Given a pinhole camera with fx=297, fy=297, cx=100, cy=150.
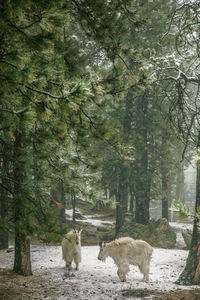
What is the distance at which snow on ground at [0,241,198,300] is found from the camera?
7074 mm

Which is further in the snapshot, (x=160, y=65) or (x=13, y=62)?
(x=160, y=65)

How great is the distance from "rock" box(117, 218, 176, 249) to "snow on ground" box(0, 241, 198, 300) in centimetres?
258

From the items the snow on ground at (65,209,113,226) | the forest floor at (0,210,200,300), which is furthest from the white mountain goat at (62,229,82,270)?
the snow on ground at (65,209,113,226)

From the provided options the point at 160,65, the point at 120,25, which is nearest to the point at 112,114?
the point at 160,65

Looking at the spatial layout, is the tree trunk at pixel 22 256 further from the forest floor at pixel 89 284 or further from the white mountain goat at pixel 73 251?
the white mountain goat at pixel 73 251

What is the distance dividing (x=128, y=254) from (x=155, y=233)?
7.76 meters

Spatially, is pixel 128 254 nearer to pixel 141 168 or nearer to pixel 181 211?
pixel 181 211

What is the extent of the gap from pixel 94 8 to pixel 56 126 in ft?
7.43

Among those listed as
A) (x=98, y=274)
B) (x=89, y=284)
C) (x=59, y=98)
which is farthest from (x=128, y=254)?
(x=59, y=98)

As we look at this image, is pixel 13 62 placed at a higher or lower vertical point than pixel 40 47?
lower

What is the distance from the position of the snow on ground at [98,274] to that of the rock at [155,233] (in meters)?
2.58

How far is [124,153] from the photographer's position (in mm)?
→ 5406

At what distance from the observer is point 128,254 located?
8406 mm

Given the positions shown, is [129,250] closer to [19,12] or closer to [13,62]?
[13,62]
